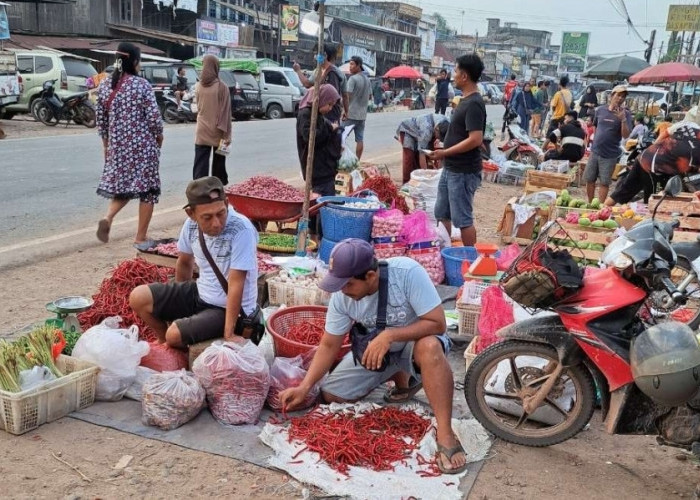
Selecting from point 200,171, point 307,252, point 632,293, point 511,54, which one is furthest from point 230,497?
point 511,54

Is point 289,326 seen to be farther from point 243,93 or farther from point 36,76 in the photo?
point 243,93

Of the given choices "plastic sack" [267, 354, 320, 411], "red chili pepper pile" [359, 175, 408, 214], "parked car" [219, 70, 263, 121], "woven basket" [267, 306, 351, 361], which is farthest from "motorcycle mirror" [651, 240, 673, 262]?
"parked car" [219, 70, 263, 121]

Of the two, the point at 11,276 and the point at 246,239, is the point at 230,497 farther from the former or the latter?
the point at 11,276

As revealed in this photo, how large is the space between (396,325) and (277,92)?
22387 mm

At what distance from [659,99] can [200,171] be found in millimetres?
27543

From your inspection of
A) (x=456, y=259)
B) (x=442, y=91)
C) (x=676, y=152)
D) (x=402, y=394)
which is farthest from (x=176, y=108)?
(x=402, y=394)

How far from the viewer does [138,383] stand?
12.8 feet

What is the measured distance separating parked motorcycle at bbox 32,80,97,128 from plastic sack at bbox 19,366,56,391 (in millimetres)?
15432

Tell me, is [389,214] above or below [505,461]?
above

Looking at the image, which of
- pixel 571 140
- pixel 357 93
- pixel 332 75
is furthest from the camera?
pixel 571 140

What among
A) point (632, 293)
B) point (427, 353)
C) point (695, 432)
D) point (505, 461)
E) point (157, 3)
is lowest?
point (505, 461)

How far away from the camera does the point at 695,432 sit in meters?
3.20

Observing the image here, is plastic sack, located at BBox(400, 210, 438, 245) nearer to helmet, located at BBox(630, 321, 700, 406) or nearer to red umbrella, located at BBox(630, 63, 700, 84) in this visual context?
helmet, located at BBox(630, 321, 700, 406)

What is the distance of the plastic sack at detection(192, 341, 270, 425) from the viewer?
3625 millimetres
